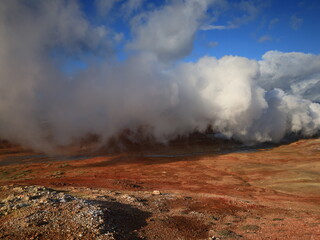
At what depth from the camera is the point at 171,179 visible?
965 inches

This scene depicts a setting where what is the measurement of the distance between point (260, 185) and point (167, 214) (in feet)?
46.1

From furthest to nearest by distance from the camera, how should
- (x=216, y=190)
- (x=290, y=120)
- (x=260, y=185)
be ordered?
(x=290, y=120) → (x=260, y=185) → (x=216, y=190)

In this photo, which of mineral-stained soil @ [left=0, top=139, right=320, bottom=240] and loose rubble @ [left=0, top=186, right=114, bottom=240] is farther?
mineral-stained soil @ [left=0, top=139, right=320, bottom=240]

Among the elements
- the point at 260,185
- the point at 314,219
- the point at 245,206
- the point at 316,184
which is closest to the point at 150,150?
the point at 260,185

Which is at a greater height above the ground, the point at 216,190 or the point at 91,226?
the point at 91,226

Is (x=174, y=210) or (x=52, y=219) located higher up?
(x=52, y=219)

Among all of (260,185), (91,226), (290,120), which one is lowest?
(260,185)

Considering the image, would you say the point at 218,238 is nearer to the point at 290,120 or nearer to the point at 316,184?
the point at 316,184

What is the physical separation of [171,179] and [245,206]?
11267 mm

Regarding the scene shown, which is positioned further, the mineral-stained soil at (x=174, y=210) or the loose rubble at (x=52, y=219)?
the mineral-stained soil at (x=174, y=210)

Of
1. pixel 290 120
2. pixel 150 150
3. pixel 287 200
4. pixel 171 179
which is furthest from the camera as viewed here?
pixel 290 120

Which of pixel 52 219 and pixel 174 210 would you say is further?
pixel 174 210

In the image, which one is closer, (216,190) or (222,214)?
(222,214)

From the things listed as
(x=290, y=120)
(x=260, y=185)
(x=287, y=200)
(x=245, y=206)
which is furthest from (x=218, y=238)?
(x=290, y=120)
